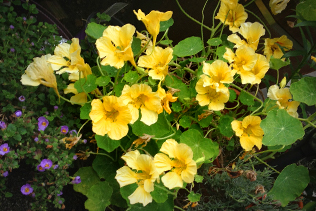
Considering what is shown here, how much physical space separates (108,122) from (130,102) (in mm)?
88

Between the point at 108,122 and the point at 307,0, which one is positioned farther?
the point at 307,0

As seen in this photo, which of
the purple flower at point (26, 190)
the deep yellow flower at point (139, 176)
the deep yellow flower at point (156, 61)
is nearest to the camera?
the deep yellow flower at point (139, 176)

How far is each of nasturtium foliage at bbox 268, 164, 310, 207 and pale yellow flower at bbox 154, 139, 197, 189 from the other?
0.45 m

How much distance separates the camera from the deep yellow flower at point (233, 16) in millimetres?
937

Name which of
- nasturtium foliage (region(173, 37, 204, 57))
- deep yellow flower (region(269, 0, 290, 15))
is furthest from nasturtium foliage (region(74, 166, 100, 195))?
deep yellow flower (region(269, 0, 290, 15))

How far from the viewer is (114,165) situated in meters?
1.03

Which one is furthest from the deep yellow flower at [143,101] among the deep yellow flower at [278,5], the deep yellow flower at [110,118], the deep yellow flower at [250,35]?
the deep yellow flower at [278,5]

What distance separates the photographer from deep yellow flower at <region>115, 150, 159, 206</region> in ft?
2.21

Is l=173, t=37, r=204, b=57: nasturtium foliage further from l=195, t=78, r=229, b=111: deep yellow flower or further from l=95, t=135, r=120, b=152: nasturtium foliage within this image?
l=95, t=135, r=120, b=152: nasturtium foliage

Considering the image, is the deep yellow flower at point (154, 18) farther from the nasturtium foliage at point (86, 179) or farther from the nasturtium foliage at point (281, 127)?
the nasturtium foliage at point (86, 179)

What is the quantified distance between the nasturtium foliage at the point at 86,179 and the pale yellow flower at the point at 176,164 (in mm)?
444

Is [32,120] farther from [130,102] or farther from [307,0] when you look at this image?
[307,0]

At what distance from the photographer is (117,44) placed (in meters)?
0.76

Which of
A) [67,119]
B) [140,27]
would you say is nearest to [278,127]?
[67,119]
